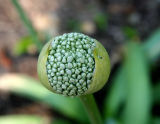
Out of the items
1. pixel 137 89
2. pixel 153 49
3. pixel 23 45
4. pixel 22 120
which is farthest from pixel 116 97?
pixel 23 45

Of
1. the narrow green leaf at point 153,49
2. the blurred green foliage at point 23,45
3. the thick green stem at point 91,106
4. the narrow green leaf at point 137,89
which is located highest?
the blurred green foliage at point 23,45

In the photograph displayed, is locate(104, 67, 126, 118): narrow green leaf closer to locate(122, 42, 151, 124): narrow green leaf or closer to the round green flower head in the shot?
locate(122, 42, 151, 124): narrow green leaf

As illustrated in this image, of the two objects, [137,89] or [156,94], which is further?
[156,94]

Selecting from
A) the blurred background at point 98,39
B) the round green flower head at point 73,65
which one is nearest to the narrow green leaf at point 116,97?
the blurred background at point 98,39

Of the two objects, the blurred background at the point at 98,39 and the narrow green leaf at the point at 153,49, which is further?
the narrow green leaf at the point at 153,49

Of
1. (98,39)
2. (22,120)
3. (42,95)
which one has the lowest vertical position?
(22,120)

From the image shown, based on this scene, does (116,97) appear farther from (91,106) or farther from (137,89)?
(91,106)

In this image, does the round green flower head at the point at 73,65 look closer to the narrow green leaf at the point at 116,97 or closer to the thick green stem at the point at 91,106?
the thick green stem at the point at 91,106
